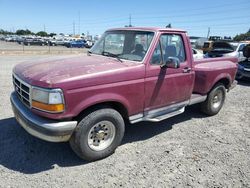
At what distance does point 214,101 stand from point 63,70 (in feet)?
13.3

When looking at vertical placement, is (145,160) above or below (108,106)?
below

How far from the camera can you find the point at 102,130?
3.67m

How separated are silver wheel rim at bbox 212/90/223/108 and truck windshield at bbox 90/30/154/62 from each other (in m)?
2.70

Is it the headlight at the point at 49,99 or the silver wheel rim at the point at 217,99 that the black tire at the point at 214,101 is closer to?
the silver wheel rim at the point at 217,99

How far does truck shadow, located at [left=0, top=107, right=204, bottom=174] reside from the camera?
349 centimetres

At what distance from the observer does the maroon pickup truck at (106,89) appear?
3.13 m

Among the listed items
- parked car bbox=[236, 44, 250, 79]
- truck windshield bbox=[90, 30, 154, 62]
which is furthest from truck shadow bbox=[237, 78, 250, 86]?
truck windshield bbox=[90, 30, 154, 62]

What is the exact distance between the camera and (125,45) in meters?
4.30

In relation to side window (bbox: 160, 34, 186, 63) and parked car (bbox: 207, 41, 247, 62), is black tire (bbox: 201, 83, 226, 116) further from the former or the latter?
parked car (bbox: 207, 41, 247, 62)

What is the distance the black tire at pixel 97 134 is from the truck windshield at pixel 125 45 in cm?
111

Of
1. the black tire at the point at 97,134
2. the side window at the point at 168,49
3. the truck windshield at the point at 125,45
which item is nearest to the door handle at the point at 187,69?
the side window at the point at 168,49

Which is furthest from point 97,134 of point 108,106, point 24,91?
point 24,91

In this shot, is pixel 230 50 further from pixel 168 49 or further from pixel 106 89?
pixel 106 89

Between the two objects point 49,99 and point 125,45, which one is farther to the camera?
point 125,45
